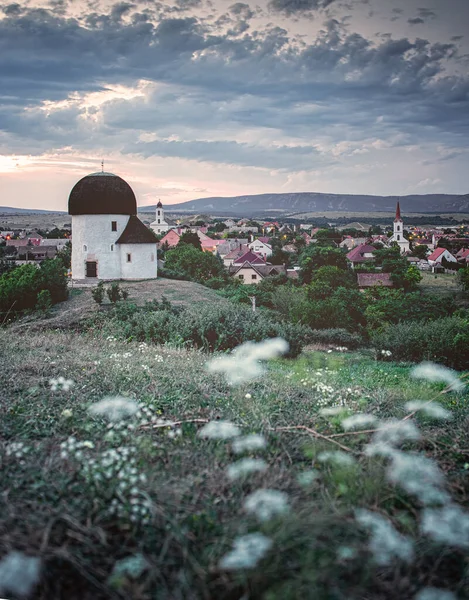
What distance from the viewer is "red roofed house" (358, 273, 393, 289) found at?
8703mm

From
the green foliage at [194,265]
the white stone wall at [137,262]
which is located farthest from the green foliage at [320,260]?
the white stone wall at [137,262]

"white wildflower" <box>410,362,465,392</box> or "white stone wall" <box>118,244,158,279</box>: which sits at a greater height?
"white stone wall" <box>118,244,158,279</box>

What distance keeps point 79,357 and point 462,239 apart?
6.39 meters

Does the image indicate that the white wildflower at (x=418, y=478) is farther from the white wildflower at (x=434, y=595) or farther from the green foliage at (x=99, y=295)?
the green foliage at (x=99, y=295)

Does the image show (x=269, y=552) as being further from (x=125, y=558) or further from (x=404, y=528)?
(x=404, y=528)

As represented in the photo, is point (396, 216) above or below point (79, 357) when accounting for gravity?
above

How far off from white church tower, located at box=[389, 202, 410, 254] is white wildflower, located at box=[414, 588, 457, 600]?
25.2ft

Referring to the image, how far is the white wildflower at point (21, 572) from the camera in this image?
1511 millimetres

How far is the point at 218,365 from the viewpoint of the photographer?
15.2ft

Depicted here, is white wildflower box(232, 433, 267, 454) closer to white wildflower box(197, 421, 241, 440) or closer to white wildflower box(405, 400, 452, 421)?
white wildflower box(197, 421, 241, 440)

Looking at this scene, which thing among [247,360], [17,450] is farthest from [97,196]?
[17,450]

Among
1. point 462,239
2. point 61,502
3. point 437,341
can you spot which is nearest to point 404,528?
point 61,502

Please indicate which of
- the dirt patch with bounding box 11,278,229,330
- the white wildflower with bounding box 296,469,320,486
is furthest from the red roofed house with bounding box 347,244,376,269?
the white wildflower with bounding box 296,469,320,486

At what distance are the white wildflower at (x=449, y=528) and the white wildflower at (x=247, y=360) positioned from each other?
2.28 m
